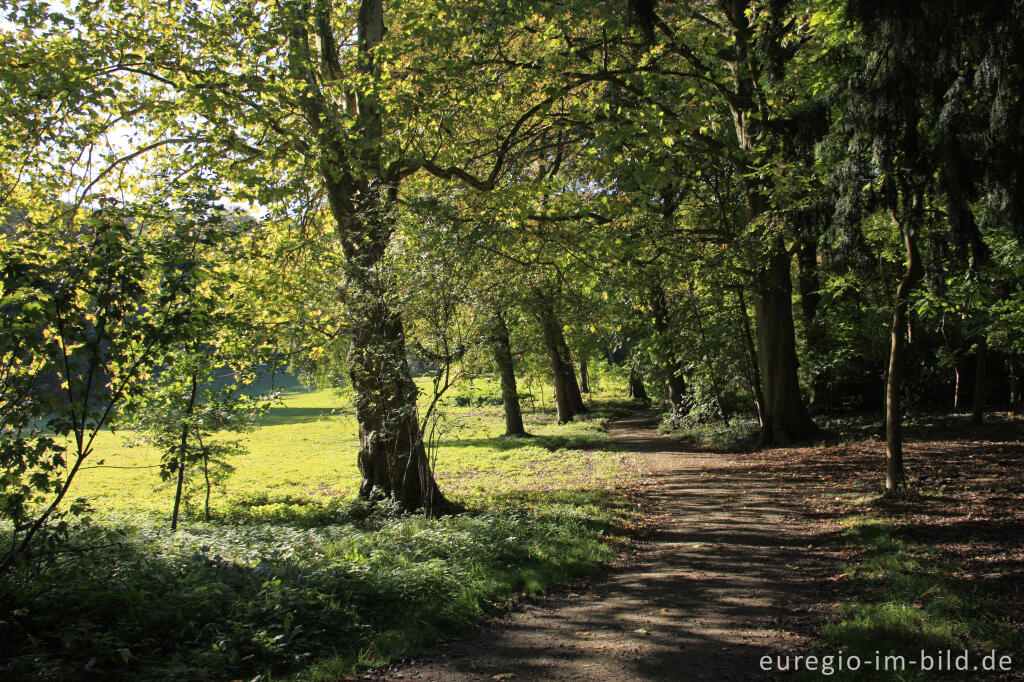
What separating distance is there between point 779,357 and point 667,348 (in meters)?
4.11

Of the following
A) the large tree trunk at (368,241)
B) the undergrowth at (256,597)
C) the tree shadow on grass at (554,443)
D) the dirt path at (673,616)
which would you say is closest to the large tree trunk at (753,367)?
the tree shadow on grass at (554,443)

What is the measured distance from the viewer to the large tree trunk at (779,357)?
14.8 meters

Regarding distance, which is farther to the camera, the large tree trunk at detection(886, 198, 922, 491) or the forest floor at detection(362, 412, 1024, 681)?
the large tree trunk at detection(886, 198, 922, 491)

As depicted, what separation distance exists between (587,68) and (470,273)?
18.8 ft

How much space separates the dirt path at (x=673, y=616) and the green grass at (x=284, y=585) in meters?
0.45

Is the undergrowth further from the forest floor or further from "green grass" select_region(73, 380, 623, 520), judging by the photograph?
"green grass" select_region(73, 380, 623, 520)

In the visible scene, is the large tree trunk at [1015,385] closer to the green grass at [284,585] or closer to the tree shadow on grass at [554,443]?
the tree shadow on grass at [554,443]

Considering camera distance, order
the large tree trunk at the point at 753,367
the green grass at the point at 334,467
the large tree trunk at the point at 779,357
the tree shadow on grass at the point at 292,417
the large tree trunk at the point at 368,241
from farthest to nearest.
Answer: the tree shadow on grass at the point at 292,417, the large tree trunk at the point at 753,367, the large tree trunk at the point at 779,357, the green grass at the point at 334,467, the large tree trunk at the point at 368,241

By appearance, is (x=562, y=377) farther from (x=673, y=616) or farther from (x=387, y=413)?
(x=673, y=616)

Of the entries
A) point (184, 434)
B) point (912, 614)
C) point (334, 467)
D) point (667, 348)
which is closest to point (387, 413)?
point (184, 434)

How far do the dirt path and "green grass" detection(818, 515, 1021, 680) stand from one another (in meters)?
0.40

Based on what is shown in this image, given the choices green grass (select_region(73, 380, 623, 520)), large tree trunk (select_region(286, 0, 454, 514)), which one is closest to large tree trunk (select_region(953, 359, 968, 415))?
green grass (select_region(73, 380, 623, 520))

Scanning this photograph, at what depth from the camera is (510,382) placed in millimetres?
20969

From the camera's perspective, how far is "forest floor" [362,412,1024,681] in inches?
181
